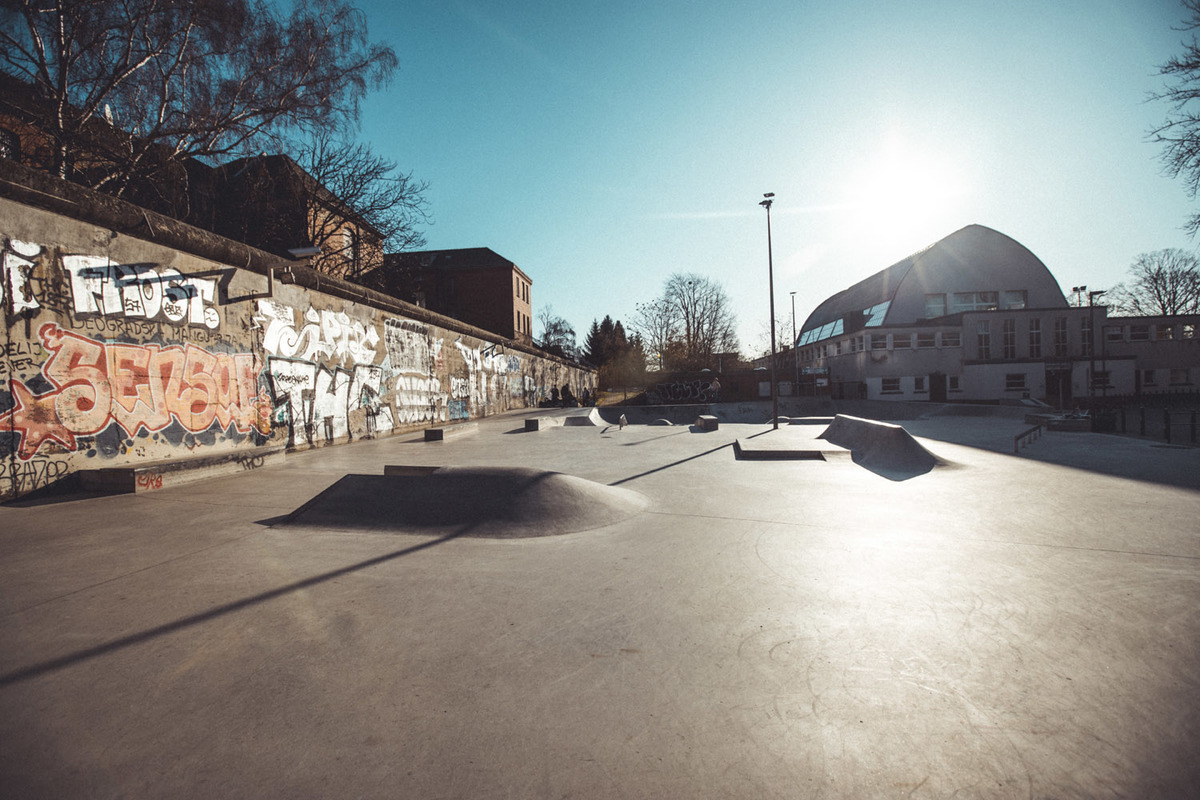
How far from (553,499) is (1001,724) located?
3.93 meters

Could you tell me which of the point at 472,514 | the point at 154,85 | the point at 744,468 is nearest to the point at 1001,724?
the point at 472,514

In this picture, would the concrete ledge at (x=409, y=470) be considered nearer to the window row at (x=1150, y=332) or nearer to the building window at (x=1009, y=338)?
→ the building window at (x=1009, y=338)

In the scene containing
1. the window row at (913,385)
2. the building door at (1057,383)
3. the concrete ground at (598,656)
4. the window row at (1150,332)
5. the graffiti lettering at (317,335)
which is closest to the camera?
the concrete ground at (598,656)

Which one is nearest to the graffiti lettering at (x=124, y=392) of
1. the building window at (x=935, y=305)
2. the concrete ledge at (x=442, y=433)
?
the concrete ledge at (x=442, y=433)

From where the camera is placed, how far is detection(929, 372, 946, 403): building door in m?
35.3

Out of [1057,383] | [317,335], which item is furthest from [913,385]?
[317,335]

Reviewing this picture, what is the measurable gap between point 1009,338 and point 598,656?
147ft

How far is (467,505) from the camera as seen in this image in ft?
17.0

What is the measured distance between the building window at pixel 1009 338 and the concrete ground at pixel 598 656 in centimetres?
3823

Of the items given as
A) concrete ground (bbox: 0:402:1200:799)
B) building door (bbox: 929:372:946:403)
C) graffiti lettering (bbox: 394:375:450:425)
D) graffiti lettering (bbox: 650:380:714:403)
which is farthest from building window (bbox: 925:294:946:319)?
concrete ground (bbox: 0:402:1200:799)

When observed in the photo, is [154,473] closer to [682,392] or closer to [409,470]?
[409,470]

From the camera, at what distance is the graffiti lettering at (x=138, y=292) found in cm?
645

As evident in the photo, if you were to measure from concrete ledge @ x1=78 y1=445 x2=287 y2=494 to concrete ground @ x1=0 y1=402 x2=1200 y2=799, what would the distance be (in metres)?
1.01

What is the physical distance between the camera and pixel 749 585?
3.40 m
